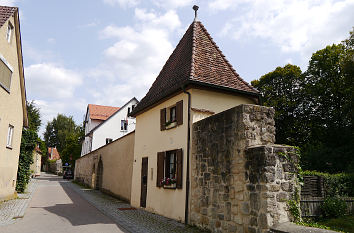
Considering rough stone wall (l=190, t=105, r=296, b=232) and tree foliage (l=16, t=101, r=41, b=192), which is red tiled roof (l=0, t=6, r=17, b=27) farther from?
rough stone wall (l=190, t=105, r=296, b=232)

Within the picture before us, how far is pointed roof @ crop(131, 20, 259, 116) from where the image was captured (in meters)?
10.6

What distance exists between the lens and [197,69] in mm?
10812

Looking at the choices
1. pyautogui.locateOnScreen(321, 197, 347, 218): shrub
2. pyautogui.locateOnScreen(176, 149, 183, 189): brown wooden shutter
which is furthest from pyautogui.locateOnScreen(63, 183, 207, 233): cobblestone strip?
pyautogui.locateOnScreen(321, 197, 347, 218): shrub

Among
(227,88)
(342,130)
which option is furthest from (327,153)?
(227,88)

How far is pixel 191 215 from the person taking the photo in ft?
30.7

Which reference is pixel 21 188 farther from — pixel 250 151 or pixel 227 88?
pixel 250 151

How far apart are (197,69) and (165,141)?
299 centimetres

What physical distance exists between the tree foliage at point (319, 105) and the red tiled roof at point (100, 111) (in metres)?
22.5

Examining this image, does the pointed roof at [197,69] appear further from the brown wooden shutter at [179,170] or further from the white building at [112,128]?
the white building at [112,128]

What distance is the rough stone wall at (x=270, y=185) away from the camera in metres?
6.28

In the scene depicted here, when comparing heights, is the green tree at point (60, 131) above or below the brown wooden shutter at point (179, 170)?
above

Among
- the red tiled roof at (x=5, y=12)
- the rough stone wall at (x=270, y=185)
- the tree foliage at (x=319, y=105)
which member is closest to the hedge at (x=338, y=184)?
the tree foliage at (x=319, y=105)

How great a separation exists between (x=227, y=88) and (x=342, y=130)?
1934 cm

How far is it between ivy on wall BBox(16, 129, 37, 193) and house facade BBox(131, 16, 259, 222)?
8285 mm
